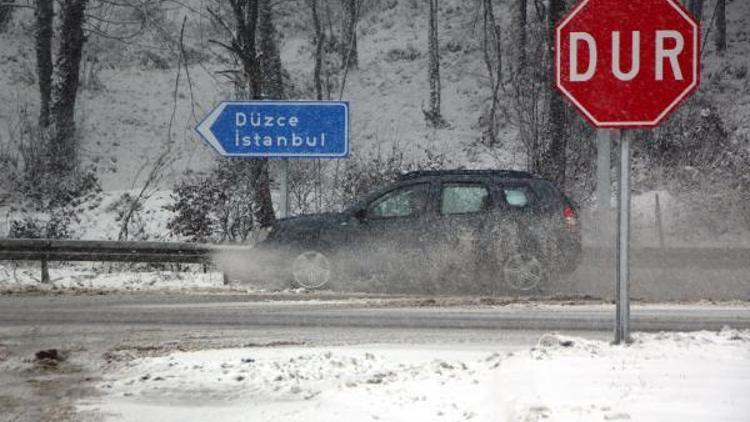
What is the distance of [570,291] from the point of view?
13797 millimetres

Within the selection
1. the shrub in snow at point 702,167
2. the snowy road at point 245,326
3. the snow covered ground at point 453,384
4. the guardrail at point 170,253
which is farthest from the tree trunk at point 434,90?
the snow covered ground at point 453,384

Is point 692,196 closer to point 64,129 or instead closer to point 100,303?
point 100,303

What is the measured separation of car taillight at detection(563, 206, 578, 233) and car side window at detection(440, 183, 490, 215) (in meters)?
1.12

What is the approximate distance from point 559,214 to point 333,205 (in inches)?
324

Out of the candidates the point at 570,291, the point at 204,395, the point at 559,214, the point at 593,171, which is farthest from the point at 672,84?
the point at 593,171

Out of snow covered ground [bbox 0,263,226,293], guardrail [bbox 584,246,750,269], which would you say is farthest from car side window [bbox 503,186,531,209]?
snow covered ground [bbox 0,263,226,293]

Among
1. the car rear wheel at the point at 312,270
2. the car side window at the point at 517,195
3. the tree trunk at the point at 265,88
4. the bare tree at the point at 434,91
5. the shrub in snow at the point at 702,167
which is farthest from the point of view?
the bare tree at the point at 434,91

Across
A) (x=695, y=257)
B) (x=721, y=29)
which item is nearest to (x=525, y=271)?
(x=695, y=257)

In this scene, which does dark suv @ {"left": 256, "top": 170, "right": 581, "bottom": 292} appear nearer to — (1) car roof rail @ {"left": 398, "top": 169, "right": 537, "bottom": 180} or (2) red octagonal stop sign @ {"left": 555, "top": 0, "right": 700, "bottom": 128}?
(1) car roof rail @ {"left": 398, "top": 169, "right": 537, "bottom": 180}

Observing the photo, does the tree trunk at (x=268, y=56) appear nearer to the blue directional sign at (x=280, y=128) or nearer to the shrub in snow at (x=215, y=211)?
the shrub in snow at (x=215, y=211)

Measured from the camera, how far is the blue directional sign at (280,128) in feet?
49.6

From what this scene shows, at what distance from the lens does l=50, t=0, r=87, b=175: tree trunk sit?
26.5m

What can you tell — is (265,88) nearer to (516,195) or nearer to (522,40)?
(516,195)

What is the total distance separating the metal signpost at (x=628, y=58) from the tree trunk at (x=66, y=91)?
20.2 metres
